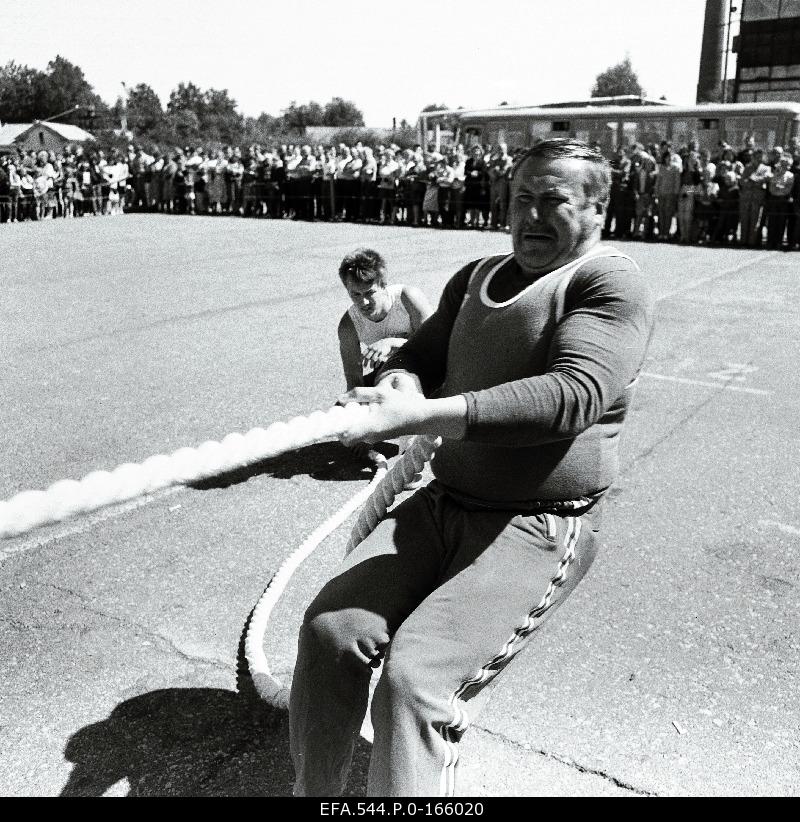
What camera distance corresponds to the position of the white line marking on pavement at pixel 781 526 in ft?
14.9

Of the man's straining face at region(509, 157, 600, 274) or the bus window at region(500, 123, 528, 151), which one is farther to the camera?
the bus window at region(500, 123, 528, 151)

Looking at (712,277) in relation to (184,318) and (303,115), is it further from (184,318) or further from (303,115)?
(303,115)

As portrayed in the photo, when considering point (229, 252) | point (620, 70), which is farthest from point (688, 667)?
point (620, 70)

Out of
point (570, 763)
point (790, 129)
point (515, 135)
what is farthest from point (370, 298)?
point (515, 135)

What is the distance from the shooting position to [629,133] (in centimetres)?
2644

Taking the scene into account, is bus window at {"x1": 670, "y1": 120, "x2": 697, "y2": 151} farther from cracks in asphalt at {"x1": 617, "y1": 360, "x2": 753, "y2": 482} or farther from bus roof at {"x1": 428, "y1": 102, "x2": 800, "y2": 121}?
cracks in asphalt at {"x1": 617, "y1": 360, "x2": 753, "y2": 482}

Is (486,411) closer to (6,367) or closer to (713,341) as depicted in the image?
(6,367)

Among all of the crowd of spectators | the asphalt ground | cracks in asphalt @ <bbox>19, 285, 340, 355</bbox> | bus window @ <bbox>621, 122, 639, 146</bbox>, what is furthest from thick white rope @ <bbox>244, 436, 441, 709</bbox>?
bus window @ <bbox>621, 122, 639, 146</bbox>

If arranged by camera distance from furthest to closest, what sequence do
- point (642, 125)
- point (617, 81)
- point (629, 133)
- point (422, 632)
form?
point (617, 81), point (629, 133), point (642, 125), point (422, 632)

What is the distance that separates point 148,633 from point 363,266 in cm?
235

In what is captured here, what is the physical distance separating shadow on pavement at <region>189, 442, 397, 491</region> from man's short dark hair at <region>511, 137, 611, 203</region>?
327 cm

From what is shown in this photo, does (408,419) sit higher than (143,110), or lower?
lower

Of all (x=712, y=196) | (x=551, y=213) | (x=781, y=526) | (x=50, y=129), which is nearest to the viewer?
(x=551, y=213)

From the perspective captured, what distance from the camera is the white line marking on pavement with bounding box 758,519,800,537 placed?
14.9ft
